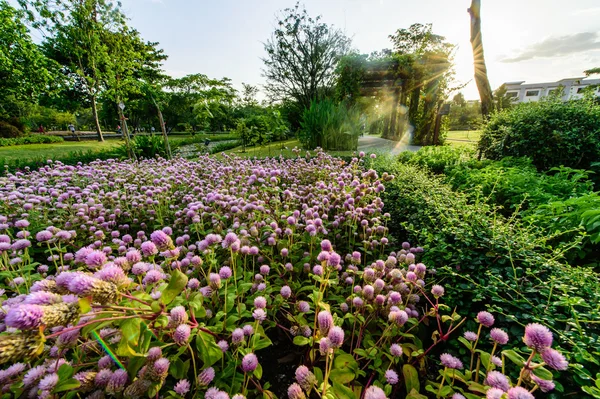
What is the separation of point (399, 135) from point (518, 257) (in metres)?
17.5

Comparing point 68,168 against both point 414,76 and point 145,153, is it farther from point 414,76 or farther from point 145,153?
point 414,76

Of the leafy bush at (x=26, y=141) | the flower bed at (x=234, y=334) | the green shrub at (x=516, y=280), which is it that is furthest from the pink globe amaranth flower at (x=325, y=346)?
the leafy bush at (x=26, y=141)

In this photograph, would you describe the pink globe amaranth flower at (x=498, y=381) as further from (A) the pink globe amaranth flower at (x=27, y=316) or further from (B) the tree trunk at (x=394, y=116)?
(B) the tree trunk at (x=394, y=116)

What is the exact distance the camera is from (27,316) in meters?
0.71

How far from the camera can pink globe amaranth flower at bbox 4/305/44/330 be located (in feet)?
2.22

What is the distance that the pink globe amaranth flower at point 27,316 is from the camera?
677 millimetres

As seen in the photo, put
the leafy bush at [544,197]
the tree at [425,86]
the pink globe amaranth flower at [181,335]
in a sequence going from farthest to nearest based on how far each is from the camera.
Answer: the tree at [425,86]
the leafy bush at [544,197]
the pink globe amaranth flower at [181,335]

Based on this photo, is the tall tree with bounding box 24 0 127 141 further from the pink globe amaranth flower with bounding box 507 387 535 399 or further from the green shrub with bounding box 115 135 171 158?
the pink globe amaranth flower with bounding box 507 387 535 399

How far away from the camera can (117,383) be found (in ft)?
3.22

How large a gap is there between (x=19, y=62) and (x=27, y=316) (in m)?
29.2

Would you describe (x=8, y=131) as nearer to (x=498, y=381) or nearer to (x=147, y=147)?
(x=147, y=147)

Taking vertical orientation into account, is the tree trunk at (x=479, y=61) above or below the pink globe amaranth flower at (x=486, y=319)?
above

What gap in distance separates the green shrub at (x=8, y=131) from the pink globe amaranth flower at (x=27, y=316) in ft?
138

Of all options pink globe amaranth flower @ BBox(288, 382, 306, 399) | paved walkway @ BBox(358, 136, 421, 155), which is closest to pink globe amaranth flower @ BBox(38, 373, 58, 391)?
pink globe amaranth flower @ BBox(288, 382, 306, 399)
